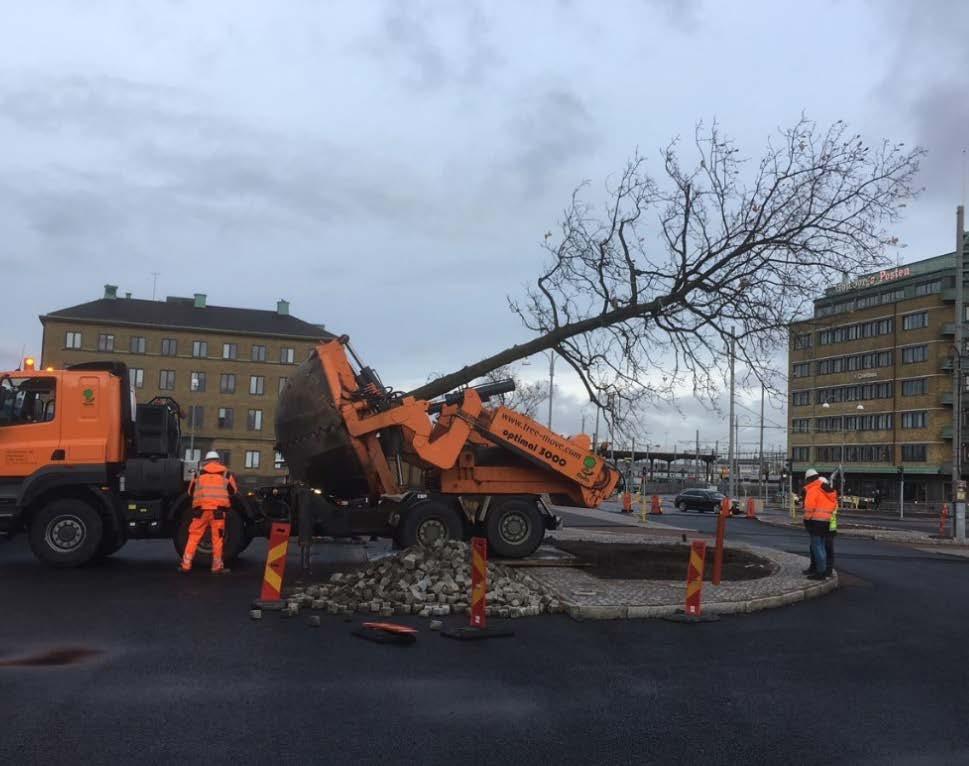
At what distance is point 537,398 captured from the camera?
110 ft

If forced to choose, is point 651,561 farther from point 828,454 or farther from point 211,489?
point 828,454

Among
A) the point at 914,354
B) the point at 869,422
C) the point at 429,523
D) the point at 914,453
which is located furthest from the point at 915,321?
the point at 429,523

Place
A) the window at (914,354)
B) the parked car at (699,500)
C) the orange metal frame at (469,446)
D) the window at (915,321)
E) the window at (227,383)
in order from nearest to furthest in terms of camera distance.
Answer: the orange metal frame at (469,446)
the parked car at (699,500)
the window at (914,354)
the window at (915,321)
the window at (227,383)

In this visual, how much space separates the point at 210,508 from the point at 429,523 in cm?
338

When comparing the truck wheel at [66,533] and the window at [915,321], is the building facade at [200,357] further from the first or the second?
the truck wheel at [66,533]

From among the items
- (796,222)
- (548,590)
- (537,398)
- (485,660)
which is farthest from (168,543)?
(537,398)

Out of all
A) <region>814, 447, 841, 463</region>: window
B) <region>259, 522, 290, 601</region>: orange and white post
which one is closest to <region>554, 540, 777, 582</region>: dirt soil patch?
<region>259, 522, 290, 601</region>: orange and white post

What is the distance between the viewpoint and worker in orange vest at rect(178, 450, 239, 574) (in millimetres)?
12547

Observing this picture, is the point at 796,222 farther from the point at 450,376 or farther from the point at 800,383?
the point at 800,383

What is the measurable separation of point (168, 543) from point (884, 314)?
73740mm

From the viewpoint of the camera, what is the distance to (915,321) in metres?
75.8

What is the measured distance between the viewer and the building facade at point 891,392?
72.9 m

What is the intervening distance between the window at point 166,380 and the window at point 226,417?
4.29 m

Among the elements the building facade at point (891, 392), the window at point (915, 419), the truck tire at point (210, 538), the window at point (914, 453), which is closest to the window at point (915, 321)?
the building facade at point (891, 392)
